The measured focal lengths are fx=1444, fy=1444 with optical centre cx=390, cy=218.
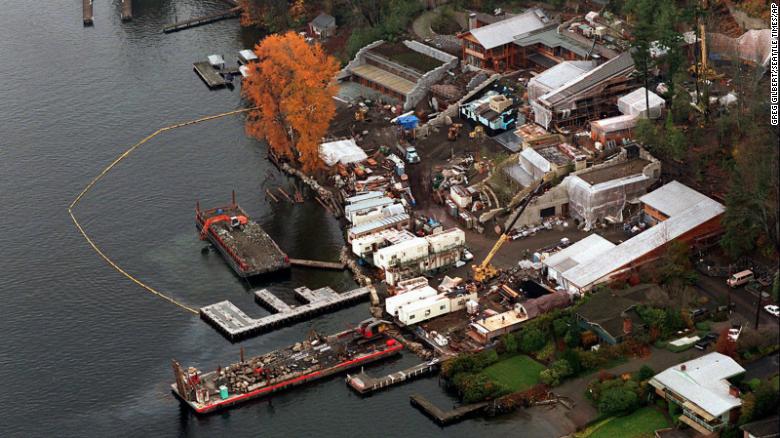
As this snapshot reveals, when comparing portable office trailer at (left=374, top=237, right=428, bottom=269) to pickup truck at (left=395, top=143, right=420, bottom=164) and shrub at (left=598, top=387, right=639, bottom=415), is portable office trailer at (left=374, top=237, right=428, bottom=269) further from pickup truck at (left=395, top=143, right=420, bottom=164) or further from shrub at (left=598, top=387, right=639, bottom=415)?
shrub at (left=598, top=387, right=639, bottom=415)

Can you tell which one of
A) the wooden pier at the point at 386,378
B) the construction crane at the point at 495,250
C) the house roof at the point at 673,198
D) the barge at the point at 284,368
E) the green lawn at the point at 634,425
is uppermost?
the house roof at the point at 673,198

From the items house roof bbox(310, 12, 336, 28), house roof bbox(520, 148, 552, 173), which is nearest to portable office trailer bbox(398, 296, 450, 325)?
house roof bbox(520, 148, 552, 173)

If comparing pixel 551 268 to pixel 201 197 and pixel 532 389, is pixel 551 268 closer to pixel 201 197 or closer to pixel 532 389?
pixel 532 389

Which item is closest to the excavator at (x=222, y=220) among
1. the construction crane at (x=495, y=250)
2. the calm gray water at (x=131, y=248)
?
the calm gray water at (x=131, y=248)

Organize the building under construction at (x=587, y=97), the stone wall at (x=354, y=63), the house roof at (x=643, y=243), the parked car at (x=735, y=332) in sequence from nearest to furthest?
the parked car at (x=735, y=332), the house roof at (x=643, y=243), the building under construction at (x=587, y=97), the stone wall at (x=354, y=63)

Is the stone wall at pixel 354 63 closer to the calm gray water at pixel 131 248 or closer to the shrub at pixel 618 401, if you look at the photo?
the calm gray water at pixel 131 248

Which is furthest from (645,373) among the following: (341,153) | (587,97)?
(341,153)
